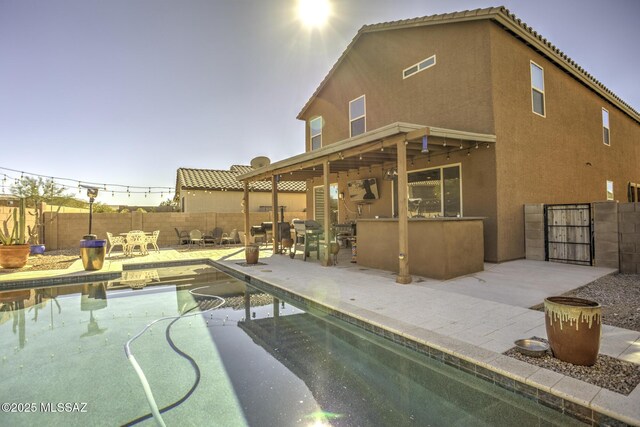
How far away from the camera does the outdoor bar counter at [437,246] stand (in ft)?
19.8

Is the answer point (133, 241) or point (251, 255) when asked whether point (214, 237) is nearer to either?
point (133, 241)

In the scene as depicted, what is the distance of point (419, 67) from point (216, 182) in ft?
45.2

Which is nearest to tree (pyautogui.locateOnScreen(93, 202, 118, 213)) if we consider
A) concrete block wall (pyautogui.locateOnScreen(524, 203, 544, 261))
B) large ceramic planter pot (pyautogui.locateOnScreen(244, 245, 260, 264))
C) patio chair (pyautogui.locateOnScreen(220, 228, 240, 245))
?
patio chair (pyautogui.locateOnScreen(220, 228, 240, 245))

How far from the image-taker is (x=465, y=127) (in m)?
8.17

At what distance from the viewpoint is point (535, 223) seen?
26.4 ft

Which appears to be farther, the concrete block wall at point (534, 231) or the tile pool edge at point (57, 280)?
the concrete block wall at point (534, 231)

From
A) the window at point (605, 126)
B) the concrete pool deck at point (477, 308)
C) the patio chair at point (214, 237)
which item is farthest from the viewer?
the patio chair at point (214, 237)

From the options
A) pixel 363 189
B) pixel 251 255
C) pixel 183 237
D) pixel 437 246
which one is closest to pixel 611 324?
pixel 437 246

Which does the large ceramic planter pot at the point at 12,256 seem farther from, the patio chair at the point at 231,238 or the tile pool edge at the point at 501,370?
the tile pool edge at the point at 501,370

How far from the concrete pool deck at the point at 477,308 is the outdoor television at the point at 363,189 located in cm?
334

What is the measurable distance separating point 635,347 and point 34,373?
5809 millimetres

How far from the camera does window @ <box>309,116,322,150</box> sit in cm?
1380

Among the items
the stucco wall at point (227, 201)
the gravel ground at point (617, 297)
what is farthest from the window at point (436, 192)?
the stucco wall at point (227, 201)

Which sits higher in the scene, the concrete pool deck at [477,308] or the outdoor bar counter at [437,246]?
the outdoor bar counter at [437,246]
